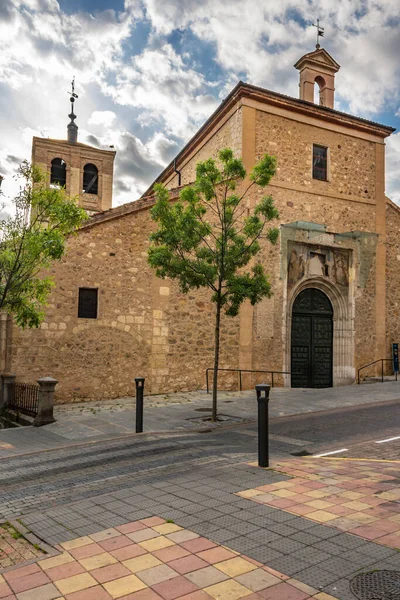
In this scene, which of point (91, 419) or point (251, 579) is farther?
point (91, 419)

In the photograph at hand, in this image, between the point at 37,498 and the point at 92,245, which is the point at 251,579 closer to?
the point at 37,498

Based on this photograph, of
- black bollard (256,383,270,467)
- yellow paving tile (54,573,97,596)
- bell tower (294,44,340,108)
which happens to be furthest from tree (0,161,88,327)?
bell tower (294,44,340,108)

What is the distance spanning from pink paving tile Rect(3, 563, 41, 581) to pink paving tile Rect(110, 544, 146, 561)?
0.57m

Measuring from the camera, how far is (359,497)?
198 inches

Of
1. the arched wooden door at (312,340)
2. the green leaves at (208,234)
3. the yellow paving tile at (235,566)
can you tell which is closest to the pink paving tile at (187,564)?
the yellow paving tile at (235,566)

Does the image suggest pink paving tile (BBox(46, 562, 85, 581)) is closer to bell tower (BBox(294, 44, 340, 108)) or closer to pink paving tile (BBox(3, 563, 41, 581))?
pink paving tile (BBox(3, 563, 41, 581))

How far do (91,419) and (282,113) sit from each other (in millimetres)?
12681

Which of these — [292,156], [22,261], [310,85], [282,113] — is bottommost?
[22,261]

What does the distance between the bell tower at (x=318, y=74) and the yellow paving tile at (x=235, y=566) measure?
61.8 feet

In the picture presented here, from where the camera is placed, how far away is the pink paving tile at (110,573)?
11.3ft

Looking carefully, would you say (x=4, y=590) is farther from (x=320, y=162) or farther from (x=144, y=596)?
(x=320, y=162)

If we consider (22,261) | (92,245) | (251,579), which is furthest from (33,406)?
(251,579)

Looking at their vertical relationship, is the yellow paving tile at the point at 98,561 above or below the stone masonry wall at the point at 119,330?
below

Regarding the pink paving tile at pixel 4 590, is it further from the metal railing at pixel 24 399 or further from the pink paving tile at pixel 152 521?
the metal railing at pixel 24 399
